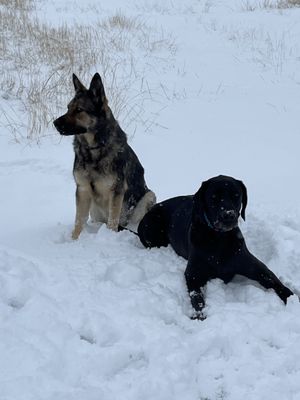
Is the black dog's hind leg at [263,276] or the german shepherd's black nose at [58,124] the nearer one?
the black dog's hind leg at [263,276]

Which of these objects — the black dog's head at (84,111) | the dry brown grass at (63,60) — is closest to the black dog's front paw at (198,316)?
the black dog's head at (84,111)

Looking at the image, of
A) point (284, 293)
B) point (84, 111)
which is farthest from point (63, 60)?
point (284, 293)

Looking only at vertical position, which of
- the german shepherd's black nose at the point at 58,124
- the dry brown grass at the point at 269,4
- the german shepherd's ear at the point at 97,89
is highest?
the dry brown grass at the point at 269,4

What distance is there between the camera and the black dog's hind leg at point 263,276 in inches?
144

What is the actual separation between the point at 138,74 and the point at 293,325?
24.8 ft

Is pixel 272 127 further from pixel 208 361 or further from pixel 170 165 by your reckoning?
pixel 208 361

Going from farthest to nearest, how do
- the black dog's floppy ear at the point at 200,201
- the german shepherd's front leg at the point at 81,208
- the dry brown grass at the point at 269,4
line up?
the dry brown grass at the point at 269,4
the german shepherd's front leg at the point at 81,208
the black dog's floppy ear at the point at 200,201

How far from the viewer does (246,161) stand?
6828 mm

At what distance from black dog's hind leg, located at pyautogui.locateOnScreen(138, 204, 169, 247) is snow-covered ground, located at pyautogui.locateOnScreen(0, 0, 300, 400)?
12 centimetres

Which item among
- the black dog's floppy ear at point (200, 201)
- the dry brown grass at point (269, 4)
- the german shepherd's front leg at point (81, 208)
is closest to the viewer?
the black dog's floppy ear at point (200, 201)

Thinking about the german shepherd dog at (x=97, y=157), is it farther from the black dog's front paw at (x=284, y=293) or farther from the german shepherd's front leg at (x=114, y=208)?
the black dog's front paw at (x=284, y=293)

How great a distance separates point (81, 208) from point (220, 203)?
6.16ft

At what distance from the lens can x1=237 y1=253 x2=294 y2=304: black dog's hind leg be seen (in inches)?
144

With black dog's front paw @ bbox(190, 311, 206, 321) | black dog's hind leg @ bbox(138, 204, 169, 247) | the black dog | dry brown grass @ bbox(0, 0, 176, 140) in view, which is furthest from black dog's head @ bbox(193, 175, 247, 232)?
dry brown grass @ bbox(0, 0, 176, 140)
